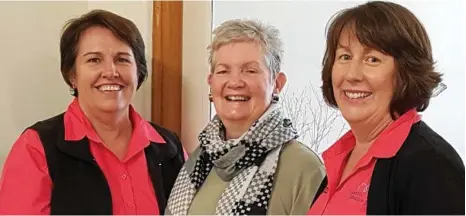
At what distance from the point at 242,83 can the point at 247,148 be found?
0.59 feet

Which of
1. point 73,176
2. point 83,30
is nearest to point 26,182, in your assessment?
point 73,176

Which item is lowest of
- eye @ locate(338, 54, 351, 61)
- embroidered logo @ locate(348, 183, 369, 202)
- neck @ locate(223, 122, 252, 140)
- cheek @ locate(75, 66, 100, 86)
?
embroidered logo @ locate(348, 183, 369, 202)

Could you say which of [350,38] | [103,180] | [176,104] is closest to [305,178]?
[350,38]

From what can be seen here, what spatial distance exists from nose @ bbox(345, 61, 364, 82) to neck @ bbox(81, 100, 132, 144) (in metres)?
0.82

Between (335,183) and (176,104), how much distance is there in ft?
3.33

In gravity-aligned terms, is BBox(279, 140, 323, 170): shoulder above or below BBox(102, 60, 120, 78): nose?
below

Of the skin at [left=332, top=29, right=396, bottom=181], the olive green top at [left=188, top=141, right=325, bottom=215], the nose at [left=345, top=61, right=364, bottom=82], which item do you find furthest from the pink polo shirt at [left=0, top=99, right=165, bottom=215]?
the nose at [left=345, top=61, right=364, bottom=82]

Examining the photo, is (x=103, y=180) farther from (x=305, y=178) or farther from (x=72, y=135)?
(x=305, y=178)

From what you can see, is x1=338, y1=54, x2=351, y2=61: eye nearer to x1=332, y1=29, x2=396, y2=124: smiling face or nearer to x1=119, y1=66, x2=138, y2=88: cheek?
x1=332, y1=29, x2=396, y2=124: smiling face

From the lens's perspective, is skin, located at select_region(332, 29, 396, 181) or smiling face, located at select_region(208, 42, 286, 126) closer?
skin, located at select_region(332, 29, 396, 181)

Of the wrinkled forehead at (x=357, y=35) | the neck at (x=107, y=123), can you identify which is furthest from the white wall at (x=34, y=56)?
the wrinkled forehead at (x=357, y=35)

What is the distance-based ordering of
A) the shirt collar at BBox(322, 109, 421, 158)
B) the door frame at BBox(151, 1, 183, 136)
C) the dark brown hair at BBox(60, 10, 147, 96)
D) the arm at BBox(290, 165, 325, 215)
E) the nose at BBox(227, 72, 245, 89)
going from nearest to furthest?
the shirt collar at BBox(322, 109, 421, 158) < the arm at BBox(290, 165, 325, 215) < the nose at BBox(227, 72, 245, 89) < the dark brown hair at BBox(60, 10, 147, 96) < the door frame at BBox(151, 1, 183, 136)

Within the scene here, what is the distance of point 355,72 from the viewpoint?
135 cm

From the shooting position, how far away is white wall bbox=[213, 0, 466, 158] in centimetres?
179
